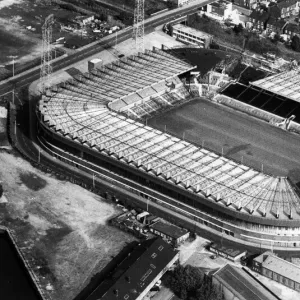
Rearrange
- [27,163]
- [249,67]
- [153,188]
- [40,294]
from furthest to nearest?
[249,67], [27,163], [153,188], [40,294]

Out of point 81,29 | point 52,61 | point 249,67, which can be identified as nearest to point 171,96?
point 249,67

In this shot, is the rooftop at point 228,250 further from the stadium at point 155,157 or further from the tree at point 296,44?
the tree at point 296,44

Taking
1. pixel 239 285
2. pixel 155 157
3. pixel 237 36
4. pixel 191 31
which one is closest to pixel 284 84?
pixel 237 36

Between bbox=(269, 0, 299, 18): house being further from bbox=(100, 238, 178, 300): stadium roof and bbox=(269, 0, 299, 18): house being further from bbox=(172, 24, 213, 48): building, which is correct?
bbox=(100, 238, 178, 300): stadium roof

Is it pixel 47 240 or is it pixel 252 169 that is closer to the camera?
pixel 47 240

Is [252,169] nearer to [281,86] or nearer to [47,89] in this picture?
[281,86]

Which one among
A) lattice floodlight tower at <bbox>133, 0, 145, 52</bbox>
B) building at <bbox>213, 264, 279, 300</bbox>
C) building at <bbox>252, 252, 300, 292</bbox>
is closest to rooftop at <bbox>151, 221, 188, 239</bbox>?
building at <bbox>213, 264, 279, 300</bbox>
